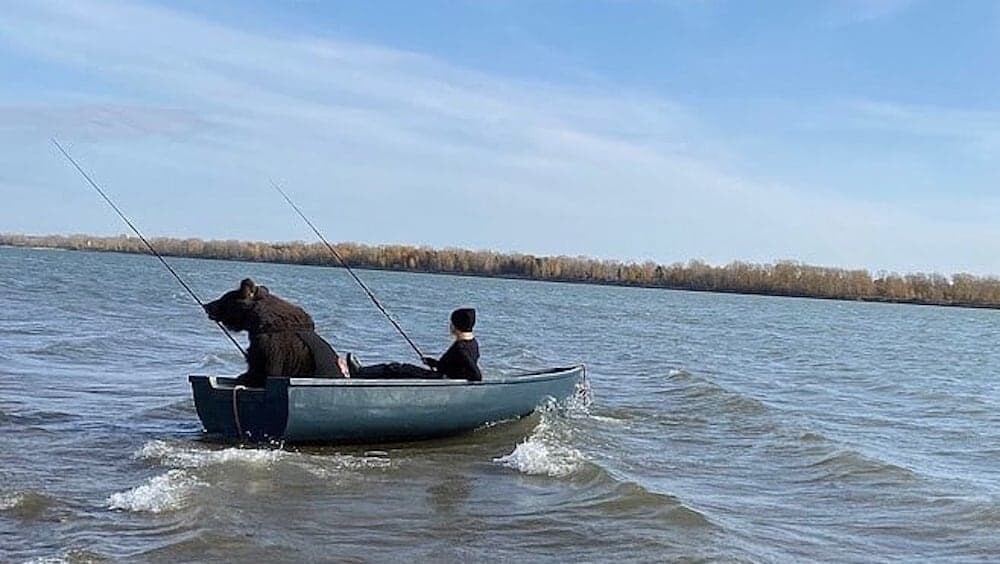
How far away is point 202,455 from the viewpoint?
34.6 ft

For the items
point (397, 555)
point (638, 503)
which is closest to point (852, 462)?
point (638, 503)

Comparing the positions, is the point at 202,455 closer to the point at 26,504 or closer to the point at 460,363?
the point at 26,504

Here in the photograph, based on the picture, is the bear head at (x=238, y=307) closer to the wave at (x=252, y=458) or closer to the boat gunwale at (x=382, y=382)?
the boat gunwale at (x=382, y=382)

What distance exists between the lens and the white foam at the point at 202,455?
1023cm

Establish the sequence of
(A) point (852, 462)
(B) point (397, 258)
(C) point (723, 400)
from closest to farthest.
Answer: (A) point (852, 462) < (C) point (723, 400) < (B) point (397, 258)

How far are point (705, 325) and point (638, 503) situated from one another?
36.4 metres

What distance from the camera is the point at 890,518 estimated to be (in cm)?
970

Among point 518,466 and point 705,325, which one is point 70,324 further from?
point 705,325

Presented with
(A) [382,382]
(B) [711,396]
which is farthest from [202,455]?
(B) [711,396]

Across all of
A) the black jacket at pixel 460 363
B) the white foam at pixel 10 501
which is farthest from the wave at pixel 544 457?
the white foam at pixel 10 501

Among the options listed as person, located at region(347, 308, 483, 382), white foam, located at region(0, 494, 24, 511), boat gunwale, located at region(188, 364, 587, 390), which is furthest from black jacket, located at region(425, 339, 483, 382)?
white foam, located at region(0, 494, 24, 511)

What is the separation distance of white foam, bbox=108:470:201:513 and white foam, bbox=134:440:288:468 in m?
0.89

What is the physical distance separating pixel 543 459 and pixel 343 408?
2036 millimetres

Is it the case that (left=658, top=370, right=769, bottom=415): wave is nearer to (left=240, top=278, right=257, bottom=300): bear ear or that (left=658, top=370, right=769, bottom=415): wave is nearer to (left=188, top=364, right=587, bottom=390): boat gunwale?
(left=188, top=364, right=587, bottom=390): boat gunwale
